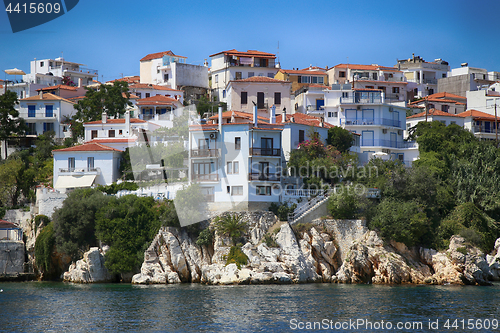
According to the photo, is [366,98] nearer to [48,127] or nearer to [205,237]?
[205,237]

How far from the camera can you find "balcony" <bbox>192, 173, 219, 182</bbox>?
52344mm

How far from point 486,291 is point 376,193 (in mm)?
13284

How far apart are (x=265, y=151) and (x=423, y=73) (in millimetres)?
57565

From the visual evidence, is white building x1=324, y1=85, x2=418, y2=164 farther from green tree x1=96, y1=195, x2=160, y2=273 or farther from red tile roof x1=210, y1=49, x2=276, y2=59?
green tree x1=96, y1=195, x2=160, y2=273

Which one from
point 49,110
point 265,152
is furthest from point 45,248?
point 49,110

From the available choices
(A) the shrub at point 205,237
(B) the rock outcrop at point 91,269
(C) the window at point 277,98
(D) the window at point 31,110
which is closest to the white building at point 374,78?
(C) the window at point 277,98

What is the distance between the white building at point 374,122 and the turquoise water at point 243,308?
27.1m

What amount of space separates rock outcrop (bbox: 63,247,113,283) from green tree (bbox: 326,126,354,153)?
25045 millimetres

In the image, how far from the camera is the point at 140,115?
7444cm

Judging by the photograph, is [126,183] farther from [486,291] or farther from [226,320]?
[486,291]

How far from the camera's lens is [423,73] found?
101 meters

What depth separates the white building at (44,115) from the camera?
78188mm

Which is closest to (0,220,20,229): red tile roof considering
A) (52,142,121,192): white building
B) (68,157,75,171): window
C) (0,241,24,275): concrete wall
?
(0,241,24,275): concrete wall

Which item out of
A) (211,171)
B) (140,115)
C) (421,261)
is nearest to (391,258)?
(421,261)
